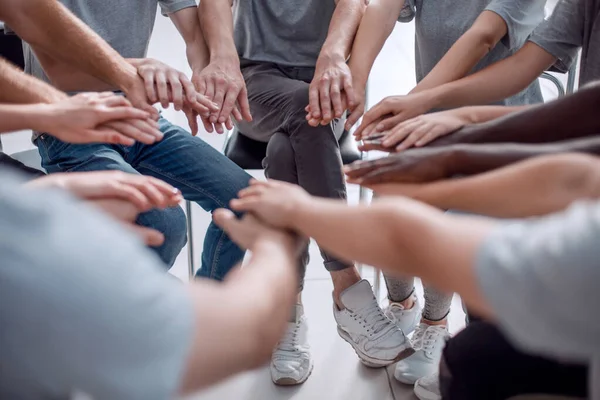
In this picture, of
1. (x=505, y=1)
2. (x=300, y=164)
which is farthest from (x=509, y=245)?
(x=505, y=1)

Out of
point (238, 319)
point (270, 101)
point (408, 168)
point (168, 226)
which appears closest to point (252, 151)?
point (270, 101)

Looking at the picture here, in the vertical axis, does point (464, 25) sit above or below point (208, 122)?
above

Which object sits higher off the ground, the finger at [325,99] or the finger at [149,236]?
the finger at [149,236]

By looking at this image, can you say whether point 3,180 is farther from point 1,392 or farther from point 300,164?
point 300,164

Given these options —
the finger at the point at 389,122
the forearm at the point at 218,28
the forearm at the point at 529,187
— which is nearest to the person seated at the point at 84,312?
the forearm at the point at 529,187

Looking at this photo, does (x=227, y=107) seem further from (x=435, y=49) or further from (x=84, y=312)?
(x=84, y=312)

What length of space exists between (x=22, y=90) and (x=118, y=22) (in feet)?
1.30

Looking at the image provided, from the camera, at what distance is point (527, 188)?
769mm

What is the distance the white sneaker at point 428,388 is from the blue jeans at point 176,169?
1.67 ft

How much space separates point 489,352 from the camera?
0.87 m

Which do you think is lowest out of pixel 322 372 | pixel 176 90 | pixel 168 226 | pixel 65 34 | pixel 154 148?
pixel 322 372

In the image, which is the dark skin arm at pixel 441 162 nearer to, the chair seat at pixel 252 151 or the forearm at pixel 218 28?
the chair seat at pixel 252 151

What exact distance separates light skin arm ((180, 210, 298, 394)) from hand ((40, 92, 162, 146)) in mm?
564

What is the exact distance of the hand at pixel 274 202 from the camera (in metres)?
0.85
